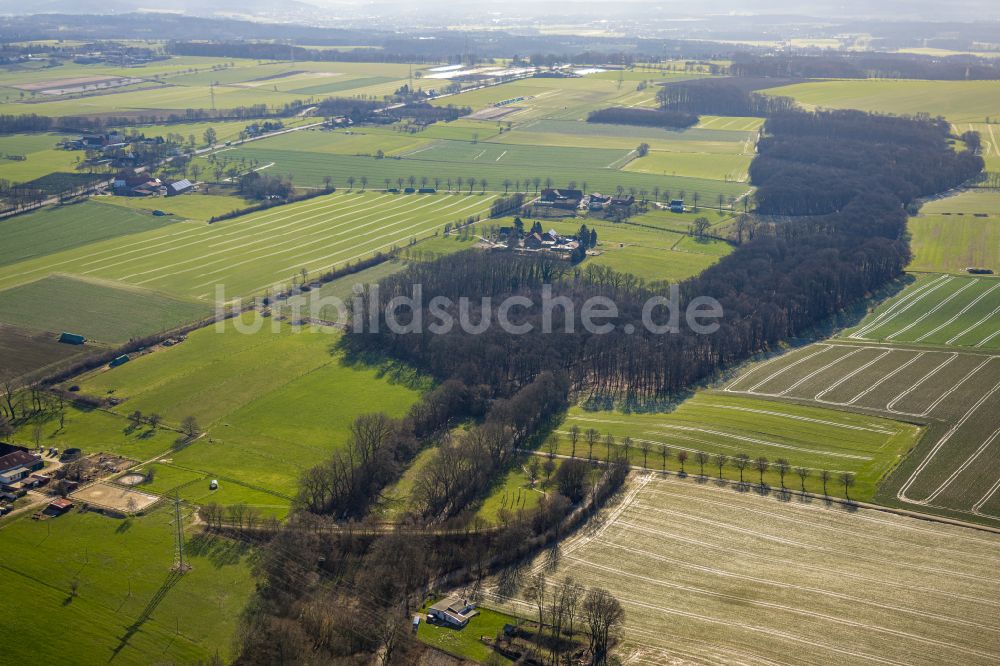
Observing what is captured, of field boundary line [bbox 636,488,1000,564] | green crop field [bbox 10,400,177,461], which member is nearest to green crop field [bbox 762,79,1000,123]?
field boundary line [bbox 636,488,1000,564]

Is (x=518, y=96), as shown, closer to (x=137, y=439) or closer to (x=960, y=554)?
(x=137, y=439)

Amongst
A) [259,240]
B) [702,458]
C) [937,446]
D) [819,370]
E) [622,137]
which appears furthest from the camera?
[622,137]

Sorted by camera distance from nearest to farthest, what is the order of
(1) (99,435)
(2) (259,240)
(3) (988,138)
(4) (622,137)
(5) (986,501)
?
(5) (986,501)
(1) (99,435)
(2) (259,240)
(3) (988,138)
(4) (622,137)

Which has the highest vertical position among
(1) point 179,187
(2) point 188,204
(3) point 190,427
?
(1) point 179,187

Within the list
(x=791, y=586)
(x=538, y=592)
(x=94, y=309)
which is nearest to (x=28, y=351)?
(x=94, y=309)

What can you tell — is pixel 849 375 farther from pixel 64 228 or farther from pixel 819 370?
pixel 64 228

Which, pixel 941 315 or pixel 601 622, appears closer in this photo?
pixel 601 622

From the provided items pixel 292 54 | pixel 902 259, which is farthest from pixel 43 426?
pixel 292 54

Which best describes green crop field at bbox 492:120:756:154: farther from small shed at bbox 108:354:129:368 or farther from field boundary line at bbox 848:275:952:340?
small shed at bbox 108:354:129:368
